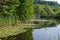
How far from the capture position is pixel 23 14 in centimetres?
4203

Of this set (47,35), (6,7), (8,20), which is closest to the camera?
(47,35)

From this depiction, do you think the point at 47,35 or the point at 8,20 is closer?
the point at 47,35

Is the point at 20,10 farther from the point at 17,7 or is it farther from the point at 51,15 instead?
the point at 51,15

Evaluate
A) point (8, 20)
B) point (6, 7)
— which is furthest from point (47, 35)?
point (8, 20)

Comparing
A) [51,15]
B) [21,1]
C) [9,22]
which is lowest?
[51,15]

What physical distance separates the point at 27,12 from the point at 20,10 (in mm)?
1707

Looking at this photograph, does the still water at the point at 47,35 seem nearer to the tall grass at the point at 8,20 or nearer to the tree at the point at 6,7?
the tree at the point at 6,7

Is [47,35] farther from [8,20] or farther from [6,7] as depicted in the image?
[8,20]

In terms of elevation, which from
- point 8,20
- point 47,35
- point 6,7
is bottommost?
point 8,20

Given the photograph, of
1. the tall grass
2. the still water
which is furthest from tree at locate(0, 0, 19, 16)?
the still water

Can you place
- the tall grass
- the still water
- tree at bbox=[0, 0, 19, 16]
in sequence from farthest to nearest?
the tall grass
tree at bbox=[0, 0, 19, 16]
the still water

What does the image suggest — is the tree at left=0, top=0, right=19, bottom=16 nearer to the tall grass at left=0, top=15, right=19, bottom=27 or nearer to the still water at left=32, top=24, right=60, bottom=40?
the tall grass at left=0, top=15, right=19, bottom=27

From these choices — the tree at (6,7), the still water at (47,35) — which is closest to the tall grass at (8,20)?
the tree at (6,7)

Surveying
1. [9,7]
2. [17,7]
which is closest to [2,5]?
[9,7]
